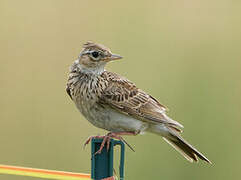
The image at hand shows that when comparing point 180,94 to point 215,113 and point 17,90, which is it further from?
A: point 17,90

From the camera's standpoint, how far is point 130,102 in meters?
5.57

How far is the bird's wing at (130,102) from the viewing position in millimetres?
5363

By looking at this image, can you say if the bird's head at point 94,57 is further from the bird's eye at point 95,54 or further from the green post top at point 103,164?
the green post top at point 103,164

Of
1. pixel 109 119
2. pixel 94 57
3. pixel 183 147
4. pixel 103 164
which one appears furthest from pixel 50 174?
pixel 183 147

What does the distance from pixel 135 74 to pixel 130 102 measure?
166cm

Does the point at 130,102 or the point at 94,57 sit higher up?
the point at 94,57

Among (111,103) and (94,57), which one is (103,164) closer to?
(111,103)

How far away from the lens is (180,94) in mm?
6852

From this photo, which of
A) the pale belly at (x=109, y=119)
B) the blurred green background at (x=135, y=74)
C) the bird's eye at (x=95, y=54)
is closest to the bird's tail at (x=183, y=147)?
the pale belly at (x=109, y=119)

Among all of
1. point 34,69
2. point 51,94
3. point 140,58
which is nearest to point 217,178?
point 140,58

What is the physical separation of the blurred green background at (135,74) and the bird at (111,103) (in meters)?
1.05

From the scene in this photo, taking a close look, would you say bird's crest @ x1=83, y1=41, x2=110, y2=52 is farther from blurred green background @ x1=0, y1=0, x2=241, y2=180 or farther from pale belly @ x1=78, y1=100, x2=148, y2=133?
blurred green background @ x1=0, y1=0, x2=241, y2=180

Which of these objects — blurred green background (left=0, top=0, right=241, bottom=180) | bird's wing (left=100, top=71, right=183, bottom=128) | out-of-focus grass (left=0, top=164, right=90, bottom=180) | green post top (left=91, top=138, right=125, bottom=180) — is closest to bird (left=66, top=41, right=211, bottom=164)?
bird's wing (left=100, top=71, right=183, bottom=128)

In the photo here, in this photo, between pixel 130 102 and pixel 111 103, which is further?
pixel 130 102
